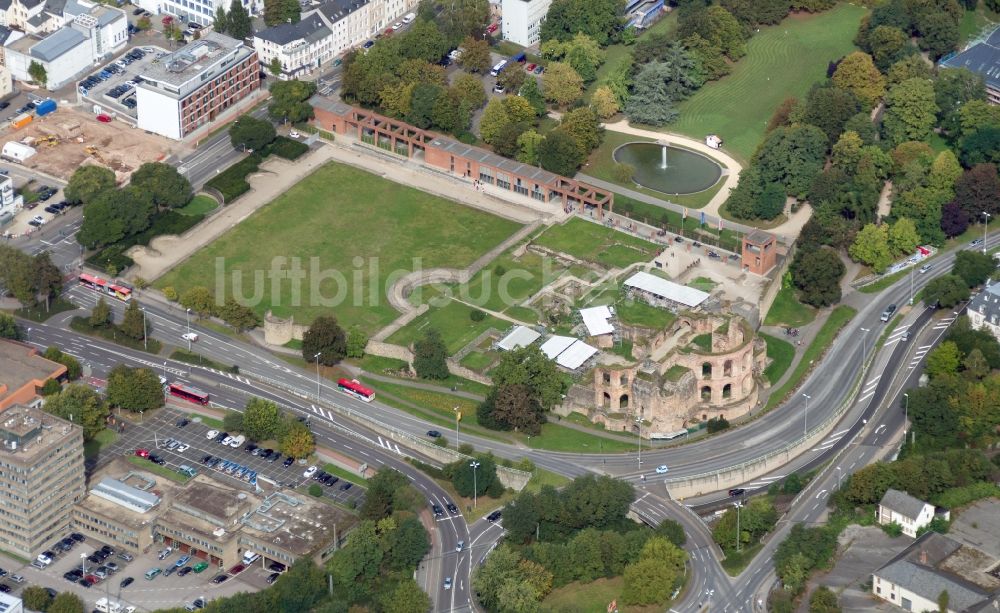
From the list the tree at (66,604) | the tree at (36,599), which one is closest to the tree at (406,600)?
the tree at (66,604)

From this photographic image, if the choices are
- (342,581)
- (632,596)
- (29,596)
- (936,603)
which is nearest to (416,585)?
(342,581)

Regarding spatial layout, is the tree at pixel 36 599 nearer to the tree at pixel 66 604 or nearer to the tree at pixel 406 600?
the tree at pixel 66 604

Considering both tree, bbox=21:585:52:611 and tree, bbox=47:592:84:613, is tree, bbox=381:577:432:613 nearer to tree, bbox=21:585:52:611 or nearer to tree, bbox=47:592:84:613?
tree, bbox=47:592:84:613

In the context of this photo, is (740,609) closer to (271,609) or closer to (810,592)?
(810,592)

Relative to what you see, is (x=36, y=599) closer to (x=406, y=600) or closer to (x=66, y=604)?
(x=66, y=604)

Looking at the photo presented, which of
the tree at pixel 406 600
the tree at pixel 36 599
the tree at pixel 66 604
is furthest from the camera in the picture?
the tree at pixel 36 599

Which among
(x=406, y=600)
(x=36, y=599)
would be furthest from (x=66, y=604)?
(x=406, y=600)
